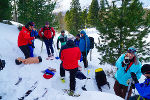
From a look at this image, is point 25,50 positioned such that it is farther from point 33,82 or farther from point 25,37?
point 33,82

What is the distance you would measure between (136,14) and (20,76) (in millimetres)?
7411

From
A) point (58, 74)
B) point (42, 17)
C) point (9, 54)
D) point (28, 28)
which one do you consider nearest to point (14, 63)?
point (9, 54)

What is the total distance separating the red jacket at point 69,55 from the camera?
479 centimetres

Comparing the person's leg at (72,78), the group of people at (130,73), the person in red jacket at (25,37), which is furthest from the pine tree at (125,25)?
the person in red jacket at (25,37)

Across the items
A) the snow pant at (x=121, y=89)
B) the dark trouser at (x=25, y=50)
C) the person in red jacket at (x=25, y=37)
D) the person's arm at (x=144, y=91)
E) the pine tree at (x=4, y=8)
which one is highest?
the pine tree at (x=4, y=8)

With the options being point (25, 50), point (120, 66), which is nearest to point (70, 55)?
point (120, 66)

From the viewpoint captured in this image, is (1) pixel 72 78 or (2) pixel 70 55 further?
(1) pixel 72 78

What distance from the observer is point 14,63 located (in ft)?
21.5

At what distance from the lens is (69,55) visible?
15.9ft

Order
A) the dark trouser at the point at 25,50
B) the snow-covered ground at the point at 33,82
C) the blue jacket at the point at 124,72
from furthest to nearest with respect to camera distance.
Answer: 1. the dark trouser at the point at 25,50
2. the blue jacket at the point at 124,72
3. the snow-covered ground at the point at 33,82

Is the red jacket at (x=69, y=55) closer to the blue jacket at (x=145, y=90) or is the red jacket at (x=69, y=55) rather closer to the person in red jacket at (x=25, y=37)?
the blue jacket at (x=145, y=90)

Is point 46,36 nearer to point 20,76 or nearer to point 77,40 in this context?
point 77,40

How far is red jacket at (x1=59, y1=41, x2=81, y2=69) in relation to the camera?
15.7 feet

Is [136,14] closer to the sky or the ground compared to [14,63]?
closer to the sky
